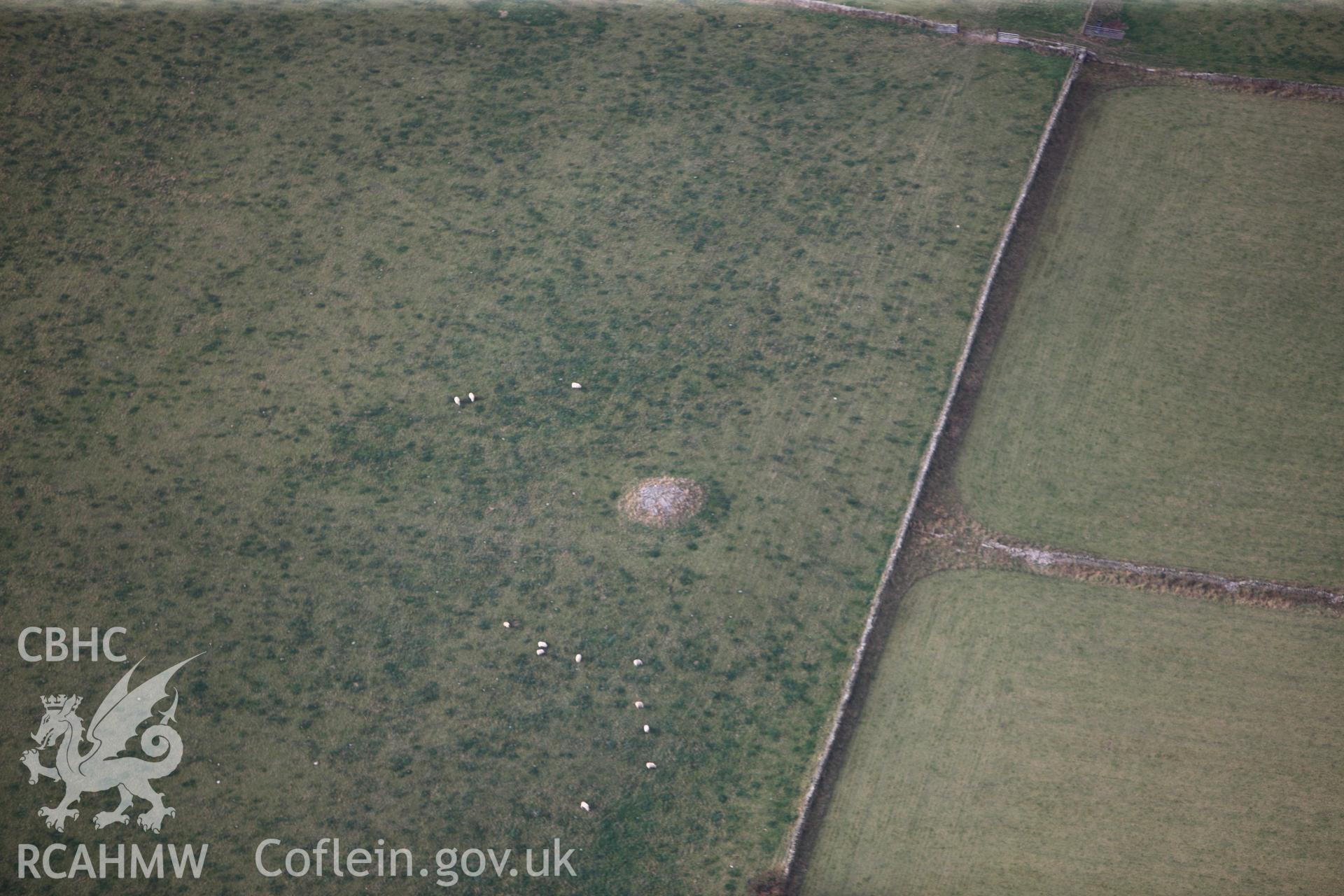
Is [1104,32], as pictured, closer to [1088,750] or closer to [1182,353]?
[1182,353]

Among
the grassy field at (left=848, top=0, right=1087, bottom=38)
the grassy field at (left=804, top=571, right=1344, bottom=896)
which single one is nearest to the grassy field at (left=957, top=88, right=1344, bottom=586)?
the grassy field at (left=804, top=571, right=1344, bottom=896)

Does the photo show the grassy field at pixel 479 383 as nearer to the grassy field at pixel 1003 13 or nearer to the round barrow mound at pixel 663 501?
the round barrow mound at pixel 663 501

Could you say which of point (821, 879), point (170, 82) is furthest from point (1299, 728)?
point (170, 82)

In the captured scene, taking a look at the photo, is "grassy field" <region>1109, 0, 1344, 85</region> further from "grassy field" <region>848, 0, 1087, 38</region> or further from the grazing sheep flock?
the grazing sheep flock

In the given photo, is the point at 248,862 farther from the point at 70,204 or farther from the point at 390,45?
the point at 390,45

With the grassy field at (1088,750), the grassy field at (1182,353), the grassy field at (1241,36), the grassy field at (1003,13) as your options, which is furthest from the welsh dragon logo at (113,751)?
the grassy field at (1241,36)

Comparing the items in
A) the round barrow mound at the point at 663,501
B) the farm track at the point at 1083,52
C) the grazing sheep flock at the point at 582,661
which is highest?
the farm track at the point at 1083,52
